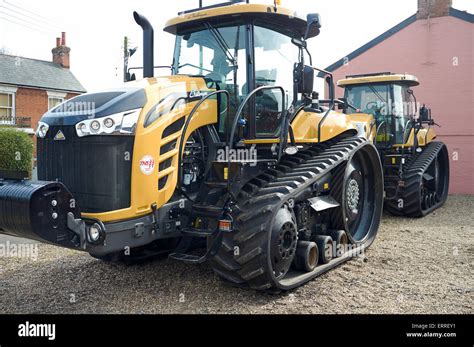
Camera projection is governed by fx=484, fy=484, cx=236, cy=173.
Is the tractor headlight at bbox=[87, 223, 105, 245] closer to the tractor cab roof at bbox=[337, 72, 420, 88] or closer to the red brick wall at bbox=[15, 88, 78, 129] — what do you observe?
the tractor cab roof at bbox=[337, 72, 420, 88]

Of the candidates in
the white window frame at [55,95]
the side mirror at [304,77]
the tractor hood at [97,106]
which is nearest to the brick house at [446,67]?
the side mirror at [304,77]

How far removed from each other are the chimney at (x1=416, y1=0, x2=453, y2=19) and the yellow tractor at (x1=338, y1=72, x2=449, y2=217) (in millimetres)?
5310

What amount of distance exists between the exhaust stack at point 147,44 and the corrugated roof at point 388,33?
1252 centimetres

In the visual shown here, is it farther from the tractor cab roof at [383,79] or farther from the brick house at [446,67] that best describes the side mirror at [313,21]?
the brick house at [446,67]

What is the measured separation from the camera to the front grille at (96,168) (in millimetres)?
4441

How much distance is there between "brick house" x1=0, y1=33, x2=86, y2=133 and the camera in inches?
971

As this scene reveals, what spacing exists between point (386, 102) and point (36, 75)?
70.7 ft

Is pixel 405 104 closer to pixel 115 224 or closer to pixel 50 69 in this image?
pixel 115 224

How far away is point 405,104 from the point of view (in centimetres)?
1138

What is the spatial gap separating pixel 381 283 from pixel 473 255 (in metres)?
2.17

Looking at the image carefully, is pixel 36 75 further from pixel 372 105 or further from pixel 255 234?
pixel 255 234

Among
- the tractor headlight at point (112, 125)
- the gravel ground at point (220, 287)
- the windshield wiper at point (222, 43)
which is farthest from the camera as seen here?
the windshield wiper at point (222, 43)

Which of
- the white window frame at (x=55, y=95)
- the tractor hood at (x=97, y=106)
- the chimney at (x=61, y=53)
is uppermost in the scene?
the chimney at (x=61, y=53)
